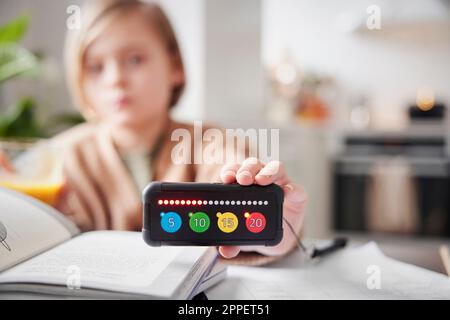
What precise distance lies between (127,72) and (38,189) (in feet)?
0.99

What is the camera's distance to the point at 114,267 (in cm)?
44

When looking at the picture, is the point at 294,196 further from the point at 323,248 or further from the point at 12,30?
the point at 12,30

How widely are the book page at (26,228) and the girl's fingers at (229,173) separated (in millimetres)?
207

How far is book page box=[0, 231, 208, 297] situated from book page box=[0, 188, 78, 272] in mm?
11

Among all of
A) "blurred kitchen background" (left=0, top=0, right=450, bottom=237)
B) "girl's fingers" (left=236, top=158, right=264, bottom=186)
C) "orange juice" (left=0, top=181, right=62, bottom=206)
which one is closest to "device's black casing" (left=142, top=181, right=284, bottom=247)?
"girl's fingers" (left=236, top=158, right=264, bottom=186)

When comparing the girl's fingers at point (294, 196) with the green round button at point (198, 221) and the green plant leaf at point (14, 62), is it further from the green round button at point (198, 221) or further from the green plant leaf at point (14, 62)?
the green plant leaf at point (14, 62)

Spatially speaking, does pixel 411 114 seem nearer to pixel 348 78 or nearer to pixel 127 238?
pixel 348 78

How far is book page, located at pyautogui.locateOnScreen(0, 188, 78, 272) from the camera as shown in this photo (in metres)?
0.46

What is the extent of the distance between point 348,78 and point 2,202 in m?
2.76

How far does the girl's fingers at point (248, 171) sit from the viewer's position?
1.42ft

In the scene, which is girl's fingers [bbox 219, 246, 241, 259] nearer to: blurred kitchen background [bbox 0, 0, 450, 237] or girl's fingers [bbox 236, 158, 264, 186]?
girl's fingers [bbox 236, 158, 264, 186]

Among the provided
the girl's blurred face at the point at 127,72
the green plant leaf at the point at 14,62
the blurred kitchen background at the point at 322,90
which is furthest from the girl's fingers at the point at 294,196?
the green plant leaf at the point at 14,62

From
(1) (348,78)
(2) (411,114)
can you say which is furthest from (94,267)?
(1) (348,78)

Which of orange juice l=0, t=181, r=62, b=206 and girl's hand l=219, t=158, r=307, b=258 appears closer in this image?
girl's hand l=219, t=158, r=307, b=258
